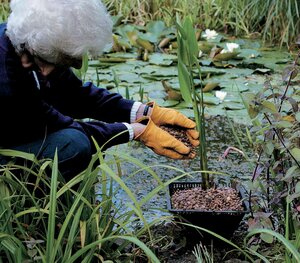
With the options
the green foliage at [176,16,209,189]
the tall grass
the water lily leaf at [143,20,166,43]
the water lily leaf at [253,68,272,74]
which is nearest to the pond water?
the green foliage at [176,16,209,189]

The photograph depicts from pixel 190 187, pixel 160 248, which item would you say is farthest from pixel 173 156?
pixel 160 248

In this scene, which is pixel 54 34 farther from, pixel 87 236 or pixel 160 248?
pixel 160 248

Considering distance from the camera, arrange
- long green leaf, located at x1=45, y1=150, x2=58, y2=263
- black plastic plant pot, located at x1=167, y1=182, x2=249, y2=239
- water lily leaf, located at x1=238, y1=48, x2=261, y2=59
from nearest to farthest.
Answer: long green leaf, located at x1=45, y1=150, x2=58, y2=263 → black plastic plant pot, located at x1=167, y1=182, x2=249, y2=239 → water lily leaf, located at x1=238, y1=48, x2=261, y2=59

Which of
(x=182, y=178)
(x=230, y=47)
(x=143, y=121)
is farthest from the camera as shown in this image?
(x=230, y=47)

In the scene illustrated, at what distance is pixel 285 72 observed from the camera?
2.09 metres

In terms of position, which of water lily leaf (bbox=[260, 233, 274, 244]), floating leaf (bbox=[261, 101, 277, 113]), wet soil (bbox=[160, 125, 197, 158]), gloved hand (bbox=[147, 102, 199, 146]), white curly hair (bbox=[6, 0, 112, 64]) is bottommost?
wet soil (bbox=[160, 125, 197, 158])

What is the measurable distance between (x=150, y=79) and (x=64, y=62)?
213 centimetres

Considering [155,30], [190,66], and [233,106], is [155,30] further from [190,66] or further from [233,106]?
[190,66]

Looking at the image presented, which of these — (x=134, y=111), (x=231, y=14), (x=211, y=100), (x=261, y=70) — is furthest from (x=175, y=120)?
(x=231, y=14)

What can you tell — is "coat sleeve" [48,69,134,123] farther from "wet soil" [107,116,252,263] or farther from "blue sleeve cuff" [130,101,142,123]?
"wet soil" [107,116,252,263]

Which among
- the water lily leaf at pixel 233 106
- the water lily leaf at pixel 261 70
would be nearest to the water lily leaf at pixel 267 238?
the water lily leaf at pixel 233 106

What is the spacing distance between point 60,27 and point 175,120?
0.81 meters

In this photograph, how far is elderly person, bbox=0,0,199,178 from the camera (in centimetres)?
205

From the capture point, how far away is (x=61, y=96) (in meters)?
2.69
